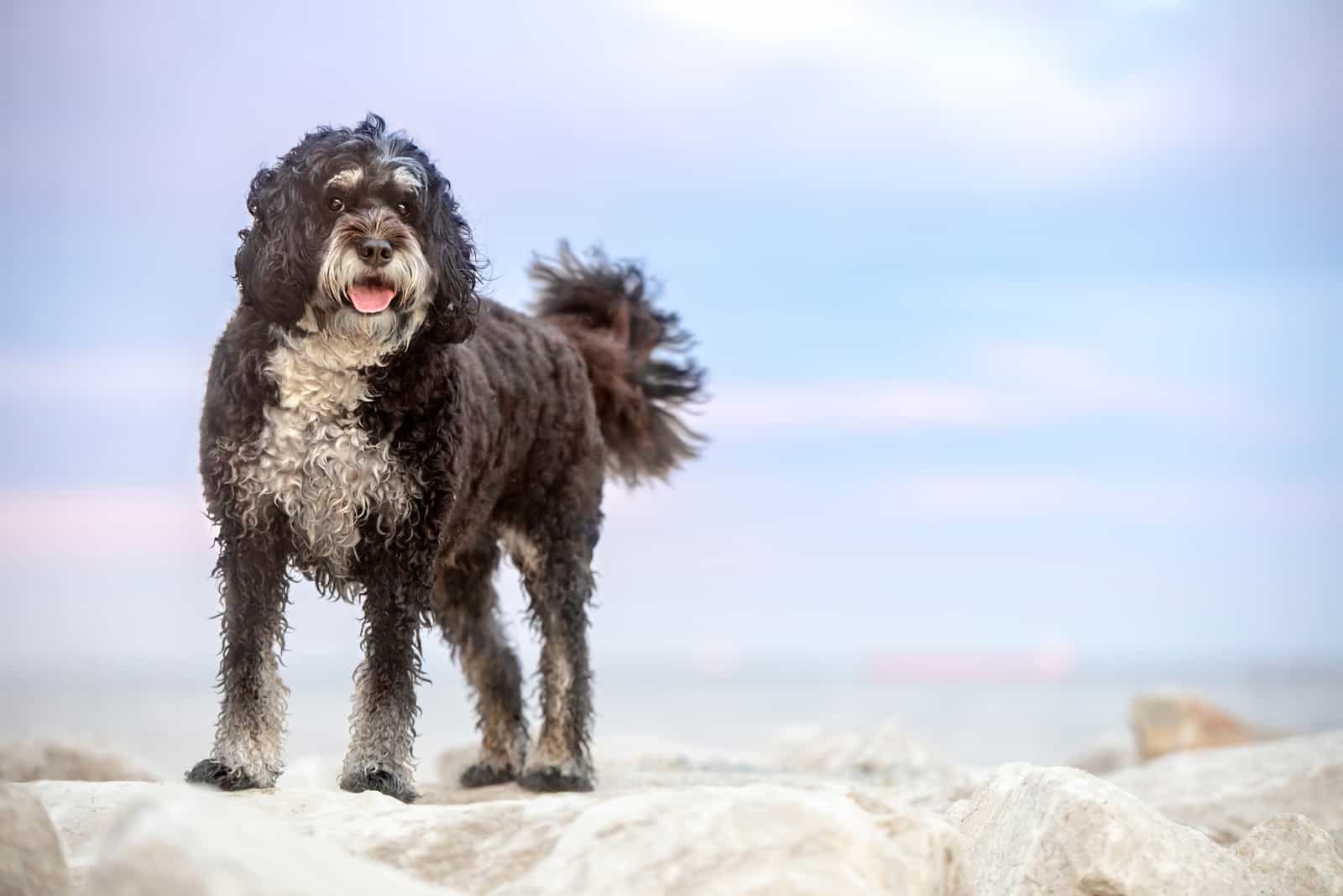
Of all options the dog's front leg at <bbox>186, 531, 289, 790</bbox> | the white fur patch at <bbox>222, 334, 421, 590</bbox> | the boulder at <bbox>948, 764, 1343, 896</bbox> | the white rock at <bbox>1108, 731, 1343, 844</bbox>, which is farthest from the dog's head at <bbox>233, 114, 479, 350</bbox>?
the white rock at <bbox>1108, 731, 1343, 844</bbox>

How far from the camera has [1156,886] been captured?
484cm

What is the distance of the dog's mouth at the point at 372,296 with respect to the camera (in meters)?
5.70

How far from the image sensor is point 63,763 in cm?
976

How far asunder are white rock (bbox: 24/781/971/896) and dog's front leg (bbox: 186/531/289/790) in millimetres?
1664

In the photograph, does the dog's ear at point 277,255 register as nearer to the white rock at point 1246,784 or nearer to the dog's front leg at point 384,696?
the dog's front leg at point 384,696

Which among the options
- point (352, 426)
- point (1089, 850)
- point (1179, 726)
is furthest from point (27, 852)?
point (1179, 726)

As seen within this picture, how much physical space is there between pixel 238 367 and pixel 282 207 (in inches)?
26.3

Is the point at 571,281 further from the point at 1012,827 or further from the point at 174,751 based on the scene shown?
the point at 174,751

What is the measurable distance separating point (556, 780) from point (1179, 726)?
9.40 metres

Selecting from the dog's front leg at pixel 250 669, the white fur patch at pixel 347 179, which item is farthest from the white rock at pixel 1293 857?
the white fur patch at pixel 347 179

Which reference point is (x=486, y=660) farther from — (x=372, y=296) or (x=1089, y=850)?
(x=1089, y=850)

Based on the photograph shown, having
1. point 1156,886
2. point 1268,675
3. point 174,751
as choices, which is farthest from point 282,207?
point 1268,675

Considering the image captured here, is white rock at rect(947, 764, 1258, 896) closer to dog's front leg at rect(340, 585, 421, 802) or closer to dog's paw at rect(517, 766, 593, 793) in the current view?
dog's front leg at rect(340, 585, 421, 802)

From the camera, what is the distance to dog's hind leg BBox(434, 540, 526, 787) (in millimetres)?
8297
